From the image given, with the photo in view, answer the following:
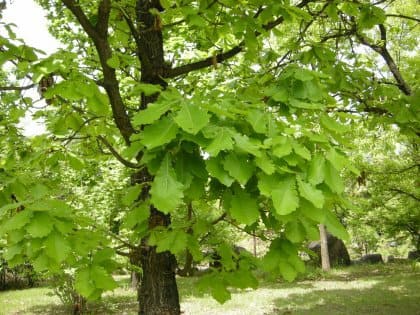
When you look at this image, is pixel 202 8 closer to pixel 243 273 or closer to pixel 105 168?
pixel 243 273

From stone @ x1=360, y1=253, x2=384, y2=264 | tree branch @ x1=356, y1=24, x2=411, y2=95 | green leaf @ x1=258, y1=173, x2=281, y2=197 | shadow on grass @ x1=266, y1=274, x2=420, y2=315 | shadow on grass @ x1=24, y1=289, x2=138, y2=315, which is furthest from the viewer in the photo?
stone @ x1=360, y1=253, x2=384, y2=264

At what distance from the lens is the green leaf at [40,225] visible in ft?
5.82

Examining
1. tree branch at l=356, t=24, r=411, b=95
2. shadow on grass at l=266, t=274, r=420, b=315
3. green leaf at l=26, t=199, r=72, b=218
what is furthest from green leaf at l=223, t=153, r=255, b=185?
shadow on grass at l=266, t=274, r=420, b=315

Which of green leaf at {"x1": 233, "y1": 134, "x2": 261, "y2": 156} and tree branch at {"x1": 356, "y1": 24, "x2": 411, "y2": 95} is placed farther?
tree branch at {"x1": 356, "y1": 24, "x2": 411, "y2": 95}

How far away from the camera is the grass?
11.7 meters

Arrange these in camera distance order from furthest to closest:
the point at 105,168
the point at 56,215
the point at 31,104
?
1. the point at 105,168
2. the point at 31,104
3. the point at 56,215

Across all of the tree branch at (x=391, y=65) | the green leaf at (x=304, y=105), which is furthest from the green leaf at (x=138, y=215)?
the tree branch at (x=391, y=65)

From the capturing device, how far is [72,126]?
10.8 feet

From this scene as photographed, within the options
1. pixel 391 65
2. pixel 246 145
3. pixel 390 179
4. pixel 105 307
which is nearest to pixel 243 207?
pixel 246 145

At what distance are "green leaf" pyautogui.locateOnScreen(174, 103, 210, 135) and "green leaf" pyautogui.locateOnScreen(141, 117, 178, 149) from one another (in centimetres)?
6

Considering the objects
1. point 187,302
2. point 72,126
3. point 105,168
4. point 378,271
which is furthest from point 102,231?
point 378,271

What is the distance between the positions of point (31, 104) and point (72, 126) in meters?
0.43

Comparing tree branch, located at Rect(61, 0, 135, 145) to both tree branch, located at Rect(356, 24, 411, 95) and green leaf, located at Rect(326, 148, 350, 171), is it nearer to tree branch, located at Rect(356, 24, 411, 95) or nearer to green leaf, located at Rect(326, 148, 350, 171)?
green leaf, located at Rect(326, 148, 350, 171)

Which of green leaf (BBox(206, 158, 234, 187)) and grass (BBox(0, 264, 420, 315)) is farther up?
green leaf (BBox(206, 158, 234, 187))
